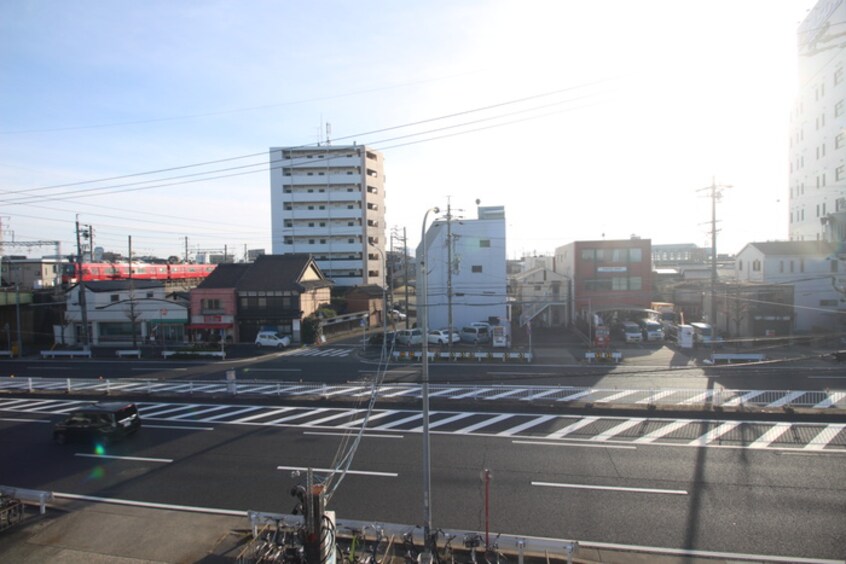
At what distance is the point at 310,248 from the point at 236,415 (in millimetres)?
40455

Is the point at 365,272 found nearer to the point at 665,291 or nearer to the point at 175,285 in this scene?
the point at 175,285

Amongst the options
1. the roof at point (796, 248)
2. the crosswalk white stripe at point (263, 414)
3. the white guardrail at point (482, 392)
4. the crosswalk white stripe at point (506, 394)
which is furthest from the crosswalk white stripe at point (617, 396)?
the roof at point (796, 248)

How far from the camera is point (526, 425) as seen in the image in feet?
45.7

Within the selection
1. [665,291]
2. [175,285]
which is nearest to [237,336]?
[175,285]

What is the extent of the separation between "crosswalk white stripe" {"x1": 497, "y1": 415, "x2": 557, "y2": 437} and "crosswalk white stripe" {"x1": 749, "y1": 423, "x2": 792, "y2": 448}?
17.0ft

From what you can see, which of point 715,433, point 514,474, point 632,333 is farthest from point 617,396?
point 632,333

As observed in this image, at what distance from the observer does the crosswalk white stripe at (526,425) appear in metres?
13.3

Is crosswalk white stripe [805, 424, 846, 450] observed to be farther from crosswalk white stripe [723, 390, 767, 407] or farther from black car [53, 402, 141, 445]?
black car [53, 402, 141, 445]

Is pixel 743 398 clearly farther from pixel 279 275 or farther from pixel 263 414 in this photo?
pixel 279 275

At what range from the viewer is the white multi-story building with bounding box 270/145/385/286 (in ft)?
179

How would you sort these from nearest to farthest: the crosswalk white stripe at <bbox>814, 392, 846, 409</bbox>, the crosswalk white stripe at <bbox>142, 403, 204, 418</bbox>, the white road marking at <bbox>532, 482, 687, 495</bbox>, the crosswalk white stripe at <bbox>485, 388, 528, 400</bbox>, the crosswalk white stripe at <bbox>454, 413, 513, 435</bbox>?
the white road marking at <bbox>532, 482, 687, 495</bbox> → the crosswalk white stripe at <bbox>454, 413, 513, 435</bbox> → the crosswalk white stripe at <bbox>814, 392, 846, 409</bbox> → the crosswalk white stripe at <bbox>142, 403, 204, 418</bbox> → the crosswalk white stripe at <bbox>485, 388, 528, 400</bbox>

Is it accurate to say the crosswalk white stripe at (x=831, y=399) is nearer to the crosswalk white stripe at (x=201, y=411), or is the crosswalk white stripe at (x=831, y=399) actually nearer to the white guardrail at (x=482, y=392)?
the white guardrail at (x=482, y=392)

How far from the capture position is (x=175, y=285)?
4606 cm

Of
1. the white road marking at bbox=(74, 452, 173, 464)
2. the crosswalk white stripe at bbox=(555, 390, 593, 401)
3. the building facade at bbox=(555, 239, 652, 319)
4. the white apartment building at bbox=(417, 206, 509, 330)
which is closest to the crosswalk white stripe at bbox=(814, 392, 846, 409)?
the crosswalk white stripe at bbox=(555, 390, 593, 401)
